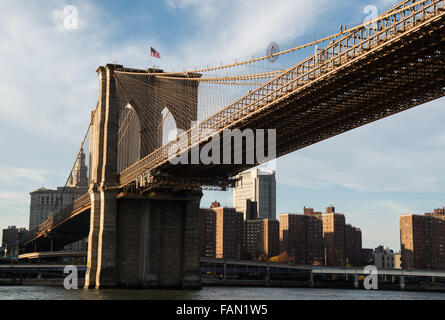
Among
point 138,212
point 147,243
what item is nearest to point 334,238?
point 147,243

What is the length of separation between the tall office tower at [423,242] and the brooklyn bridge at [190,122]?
97.0 m

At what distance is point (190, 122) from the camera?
5647 centimetres

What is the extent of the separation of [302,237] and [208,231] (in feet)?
83.0

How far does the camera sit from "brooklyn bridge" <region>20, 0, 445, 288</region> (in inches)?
1160

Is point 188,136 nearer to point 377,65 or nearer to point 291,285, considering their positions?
point 377,65

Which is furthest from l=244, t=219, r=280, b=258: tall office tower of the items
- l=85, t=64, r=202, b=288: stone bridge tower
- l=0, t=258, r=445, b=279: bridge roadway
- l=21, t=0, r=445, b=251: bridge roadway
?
l=21, t=0, r=445, b=251: bridge roadway

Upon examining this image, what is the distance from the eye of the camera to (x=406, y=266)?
144375 millimetres

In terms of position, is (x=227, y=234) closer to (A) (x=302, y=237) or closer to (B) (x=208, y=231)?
(B) (x=208, y=231)

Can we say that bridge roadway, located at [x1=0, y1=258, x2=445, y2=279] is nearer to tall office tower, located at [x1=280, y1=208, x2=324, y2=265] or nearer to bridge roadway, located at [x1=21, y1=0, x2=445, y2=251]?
tall office tower, located at [x1=280, y1=208, x2=324, y2=265]

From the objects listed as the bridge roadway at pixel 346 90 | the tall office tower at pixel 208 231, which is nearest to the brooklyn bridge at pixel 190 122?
the bridge roadway at pixel 346 90

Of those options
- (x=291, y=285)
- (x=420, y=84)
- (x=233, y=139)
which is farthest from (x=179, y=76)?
(x=291, y=285)

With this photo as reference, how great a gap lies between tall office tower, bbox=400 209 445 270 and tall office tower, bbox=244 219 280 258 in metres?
31.1

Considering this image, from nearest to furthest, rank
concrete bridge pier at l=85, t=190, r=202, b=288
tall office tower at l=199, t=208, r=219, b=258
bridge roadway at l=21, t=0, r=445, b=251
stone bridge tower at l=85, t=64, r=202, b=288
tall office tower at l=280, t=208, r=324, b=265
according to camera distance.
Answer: bridge roadway at l=21, t=0, r=445, b=251
concrete bridge pier at l=85, t=190, r=202, b=288
stone bridge tower at l=85, t=64, r=202, b=288
tall office tower at l=199, t=208, r=219, b=258
tall office tower at l=280, t=208, r=324, b=265

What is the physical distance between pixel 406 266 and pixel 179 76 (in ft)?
342
